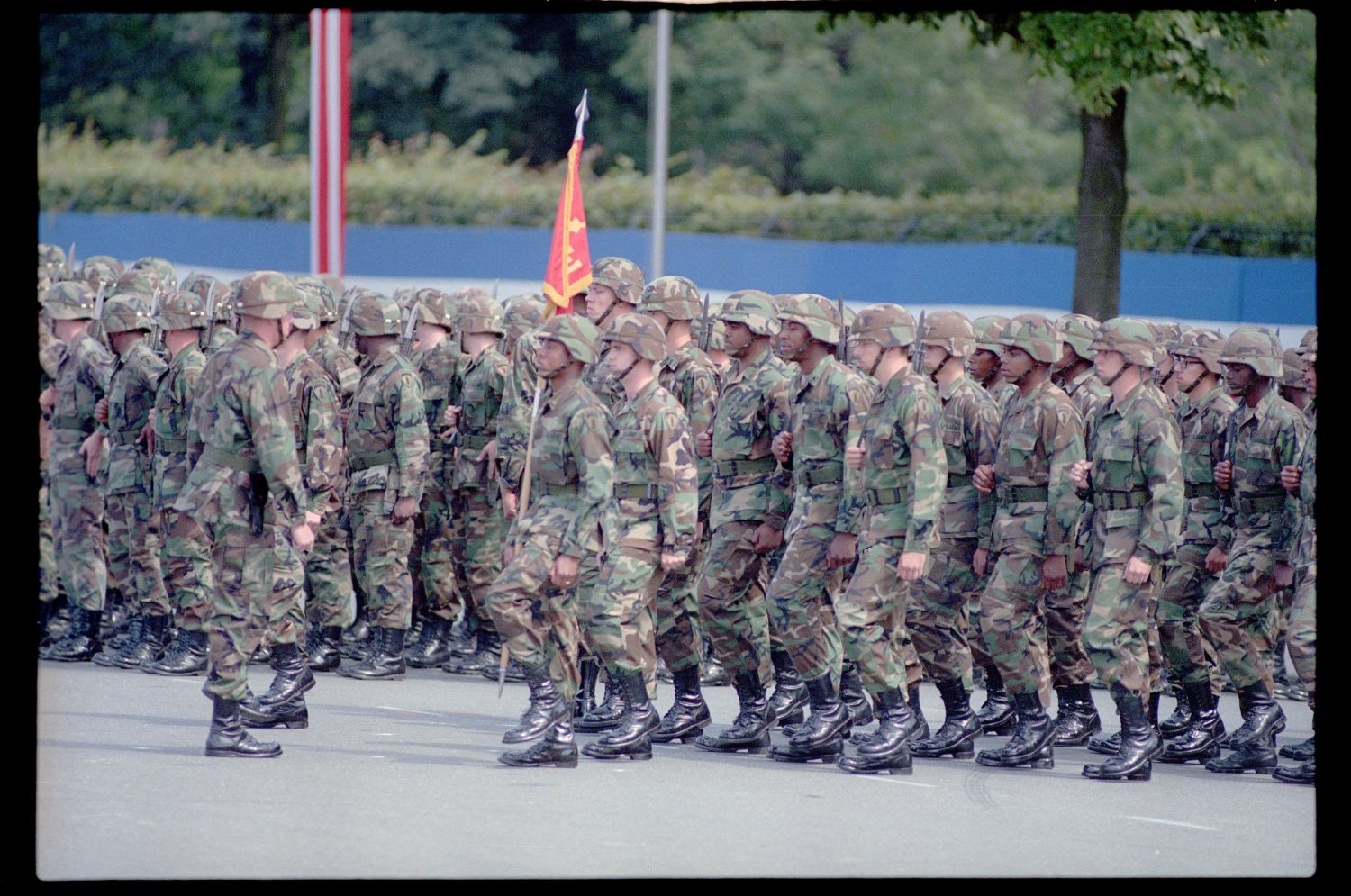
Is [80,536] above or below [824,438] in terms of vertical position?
below

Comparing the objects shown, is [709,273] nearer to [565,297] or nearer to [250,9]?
[565,297]

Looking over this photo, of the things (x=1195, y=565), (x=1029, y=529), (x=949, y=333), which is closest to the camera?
(x=1029, y=529)

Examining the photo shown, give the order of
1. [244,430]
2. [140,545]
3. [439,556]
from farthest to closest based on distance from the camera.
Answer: [439,556], [140,545], [244,430]

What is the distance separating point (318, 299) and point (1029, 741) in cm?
531

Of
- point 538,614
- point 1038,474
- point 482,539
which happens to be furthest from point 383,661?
point 1038,474

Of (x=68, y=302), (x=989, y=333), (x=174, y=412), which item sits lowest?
(x=174, y=412)

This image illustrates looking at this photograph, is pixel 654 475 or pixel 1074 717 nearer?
pixel 654 475

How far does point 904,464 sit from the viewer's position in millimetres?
11000

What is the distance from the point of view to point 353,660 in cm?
1366

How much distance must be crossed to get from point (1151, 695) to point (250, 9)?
625 centimetres

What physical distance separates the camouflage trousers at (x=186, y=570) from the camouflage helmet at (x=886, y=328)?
12.6ft

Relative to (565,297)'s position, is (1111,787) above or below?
below

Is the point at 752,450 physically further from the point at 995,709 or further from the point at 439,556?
the point at 439,556
